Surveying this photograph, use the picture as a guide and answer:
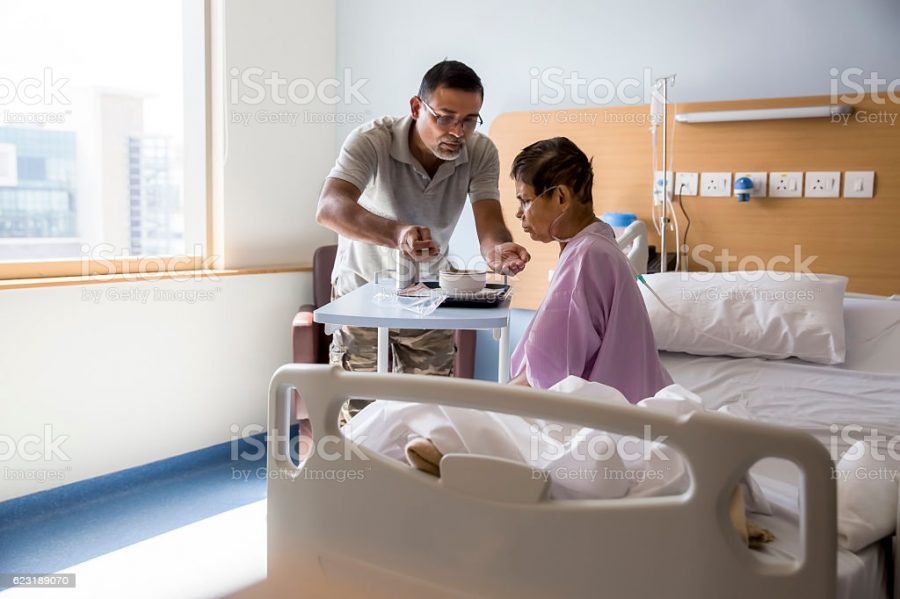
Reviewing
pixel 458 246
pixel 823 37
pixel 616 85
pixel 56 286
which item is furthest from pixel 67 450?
pixel 823 37

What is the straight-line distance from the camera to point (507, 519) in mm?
1020

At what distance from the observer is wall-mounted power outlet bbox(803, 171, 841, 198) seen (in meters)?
2.85

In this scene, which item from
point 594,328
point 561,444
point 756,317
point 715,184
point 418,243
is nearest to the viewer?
point 561,444

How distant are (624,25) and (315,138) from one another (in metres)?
1.63

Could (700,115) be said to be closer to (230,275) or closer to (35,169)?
(230,275)

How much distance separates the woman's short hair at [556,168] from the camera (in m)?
1.71

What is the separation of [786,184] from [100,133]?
2.83 m

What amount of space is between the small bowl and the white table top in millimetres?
143

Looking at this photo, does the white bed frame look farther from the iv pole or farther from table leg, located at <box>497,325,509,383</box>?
the iv pole

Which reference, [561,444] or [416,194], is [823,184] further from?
[561,444]

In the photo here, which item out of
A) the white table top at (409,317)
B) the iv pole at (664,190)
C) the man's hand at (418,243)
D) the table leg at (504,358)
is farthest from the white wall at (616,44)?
the white table top at (409,317)

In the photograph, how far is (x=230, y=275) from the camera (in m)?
3.47

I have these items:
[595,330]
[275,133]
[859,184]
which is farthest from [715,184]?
[275,133]

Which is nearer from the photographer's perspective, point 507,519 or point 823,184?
point 507,519
